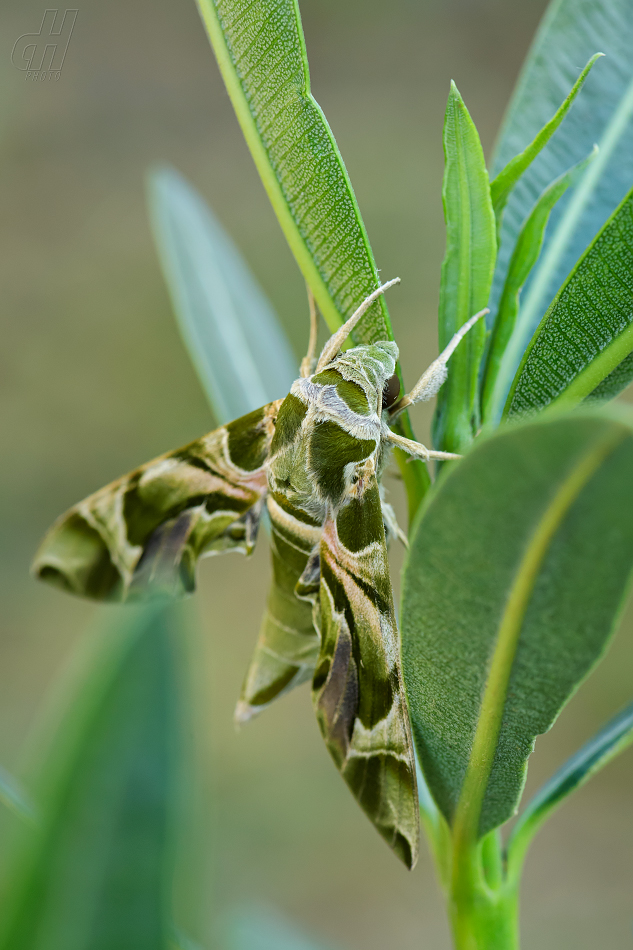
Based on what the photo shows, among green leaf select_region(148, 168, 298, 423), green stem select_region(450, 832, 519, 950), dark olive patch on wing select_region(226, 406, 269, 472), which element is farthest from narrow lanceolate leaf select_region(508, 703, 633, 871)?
green leaf select_region(148, 168, 298, 423)

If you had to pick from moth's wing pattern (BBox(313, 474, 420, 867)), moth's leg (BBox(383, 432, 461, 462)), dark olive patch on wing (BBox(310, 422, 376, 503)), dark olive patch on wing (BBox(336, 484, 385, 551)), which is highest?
dark olive patch on wing (BBox(310, 422, 376, 503))

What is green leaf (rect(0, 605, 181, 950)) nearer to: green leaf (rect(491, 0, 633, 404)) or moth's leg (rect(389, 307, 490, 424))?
moth's leg (rect(389, 307, 490, 424))

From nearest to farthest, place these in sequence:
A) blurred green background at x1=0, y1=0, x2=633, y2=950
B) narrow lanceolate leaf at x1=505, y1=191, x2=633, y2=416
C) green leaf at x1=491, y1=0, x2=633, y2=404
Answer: narrow lanceolate leaf at x1=505, y1=191, x2=633, y2=416
green leaf at x1=491, y1=0, x2=633, y2=404
blurred green background at x1=0, y1=0, x2=633, y2=950

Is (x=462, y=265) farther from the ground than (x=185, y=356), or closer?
closer

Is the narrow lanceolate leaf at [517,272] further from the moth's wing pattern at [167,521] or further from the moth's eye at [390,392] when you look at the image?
the moth's wing pattern at [167,521]

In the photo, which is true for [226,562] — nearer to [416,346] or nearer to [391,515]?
[416,346]

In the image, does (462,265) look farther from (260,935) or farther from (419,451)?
(260,935)

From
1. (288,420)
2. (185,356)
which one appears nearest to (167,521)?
(288,420)

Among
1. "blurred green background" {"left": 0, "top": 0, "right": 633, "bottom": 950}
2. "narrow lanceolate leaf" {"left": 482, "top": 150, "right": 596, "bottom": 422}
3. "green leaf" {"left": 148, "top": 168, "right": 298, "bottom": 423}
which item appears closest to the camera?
"narrow lanceolate leaf" {"left": 482, "top": 150, "right": 596, "bottom": 422}
